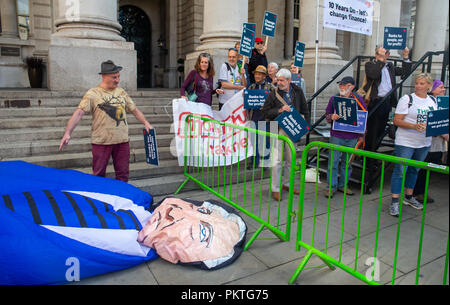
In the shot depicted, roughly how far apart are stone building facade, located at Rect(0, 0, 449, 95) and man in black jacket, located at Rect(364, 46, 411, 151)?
1927 millimetres

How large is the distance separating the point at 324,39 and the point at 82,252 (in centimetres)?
1100

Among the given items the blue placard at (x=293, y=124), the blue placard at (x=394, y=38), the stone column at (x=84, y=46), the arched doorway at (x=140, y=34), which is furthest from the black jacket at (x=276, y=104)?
the arched doorway at (x=140, y=34)

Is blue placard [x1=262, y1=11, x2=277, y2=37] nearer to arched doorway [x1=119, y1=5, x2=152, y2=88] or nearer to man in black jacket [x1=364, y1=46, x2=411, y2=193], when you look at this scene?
man in black jacket [x1=364, y1=46, x2=411, y2=193]

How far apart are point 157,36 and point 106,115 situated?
605 inches

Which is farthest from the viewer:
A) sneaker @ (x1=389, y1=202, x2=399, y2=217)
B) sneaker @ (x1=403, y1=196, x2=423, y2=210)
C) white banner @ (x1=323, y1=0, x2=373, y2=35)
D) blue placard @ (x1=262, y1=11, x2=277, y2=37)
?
white banner @ (x1=323, y1=0, x2=373, y2=35)

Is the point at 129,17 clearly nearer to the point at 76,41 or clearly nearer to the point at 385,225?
the point at 76,41

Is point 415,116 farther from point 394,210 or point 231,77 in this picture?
point 231,77

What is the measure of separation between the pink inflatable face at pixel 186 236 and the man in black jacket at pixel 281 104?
→ 160 centimetres

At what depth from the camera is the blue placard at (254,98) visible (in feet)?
19.0

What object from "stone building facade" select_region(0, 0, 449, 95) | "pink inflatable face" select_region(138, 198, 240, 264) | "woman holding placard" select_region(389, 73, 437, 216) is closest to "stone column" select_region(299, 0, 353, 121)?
"stone building facade" select_region(0, 0, 449, 95)

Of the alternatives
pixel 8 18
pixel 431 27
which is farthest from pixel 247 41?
pixel 431 27

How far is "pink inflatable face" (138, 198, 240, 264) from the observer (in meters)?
3.36
